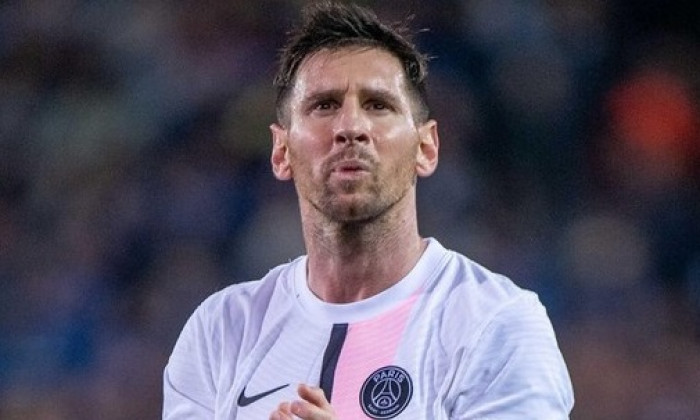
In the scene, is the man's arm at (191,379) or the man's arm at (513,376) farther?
the man's arm at (191,379)

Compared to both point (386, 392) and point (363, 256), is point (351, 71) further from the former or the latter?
point (386, 392)

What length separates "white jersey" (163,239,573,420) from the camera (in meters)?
2.57

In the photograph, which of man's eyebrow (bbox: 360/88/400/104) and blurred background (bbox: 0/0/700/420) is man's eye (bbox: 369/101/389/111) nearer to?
man's eyebrow (bbox: 360/88/400/104)

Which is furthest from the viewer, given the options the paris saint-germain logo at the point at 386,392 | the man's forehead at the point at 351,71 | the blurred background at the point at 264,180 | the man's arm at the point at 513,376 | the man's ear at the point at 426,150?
the blurred background at the point at 264,180

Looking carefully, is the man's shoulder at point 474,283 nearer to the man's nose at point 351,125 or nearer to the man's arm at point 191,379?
the man's nose at point 351,125

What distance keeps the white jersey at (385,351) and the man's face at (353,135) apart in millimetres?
232

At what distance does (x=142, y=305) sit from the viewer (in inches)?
196

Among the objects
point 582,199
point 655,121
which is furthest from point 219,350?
point 655,121

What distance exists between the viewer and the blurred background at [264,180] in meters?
4.82

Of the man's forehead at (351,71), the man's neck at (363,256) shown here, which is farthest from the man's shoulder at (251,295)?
the man's forehead at (351,71)

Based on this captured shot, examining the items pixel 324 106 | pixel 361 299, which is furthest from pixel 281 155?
pixel 361 299

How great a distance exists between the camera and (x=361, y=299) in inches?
116

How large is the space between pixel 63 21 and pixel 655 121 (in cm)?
282

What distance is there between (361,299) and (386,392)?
337 millimetres
